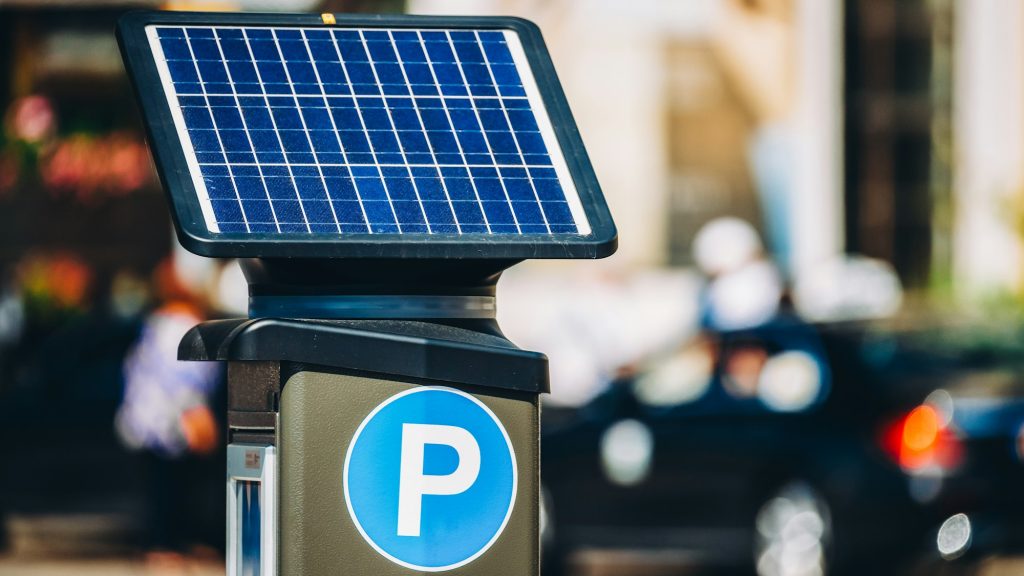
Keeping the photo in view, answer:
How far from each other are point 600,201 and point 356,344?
1.78 feet

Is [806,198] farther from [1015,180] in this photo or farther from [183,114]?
[183,114]

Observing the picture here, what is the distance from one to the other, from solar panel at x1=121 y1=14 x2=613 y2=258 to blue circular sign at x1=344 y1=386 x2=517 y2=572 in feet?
1.07

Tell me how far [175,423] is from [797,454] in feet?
10.8

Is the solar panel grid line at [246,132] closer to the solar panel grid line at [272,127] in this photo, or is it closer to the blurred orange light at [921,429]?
the solar panel grid line at [272,127]

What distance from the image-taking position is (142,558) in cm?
1035

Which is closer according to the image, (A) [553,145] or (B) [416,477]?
(B) [416,477]

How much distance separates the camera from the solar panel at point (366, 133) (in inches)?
132

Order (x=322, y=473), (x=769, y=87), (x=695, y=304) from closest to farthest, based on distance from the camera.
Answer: (x=322, y=473) < (x=695, y=304) < (x=769, y=87)

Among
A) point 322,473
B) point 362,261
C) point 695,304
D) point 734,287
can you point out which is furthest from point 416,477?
point 695,304

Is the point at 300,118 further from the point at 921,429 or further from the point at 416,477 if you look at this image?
the point at 921,429

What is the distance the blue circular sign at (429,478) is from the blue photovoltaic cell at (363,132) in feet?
1.10

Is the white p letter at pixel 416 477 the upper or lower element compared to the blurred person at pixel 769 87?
lower

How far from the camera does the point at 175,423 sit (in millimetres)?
9820

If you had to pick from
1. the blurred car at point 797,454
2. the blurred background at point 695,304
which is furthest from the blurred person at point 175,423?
the blurred car at point 797,454
